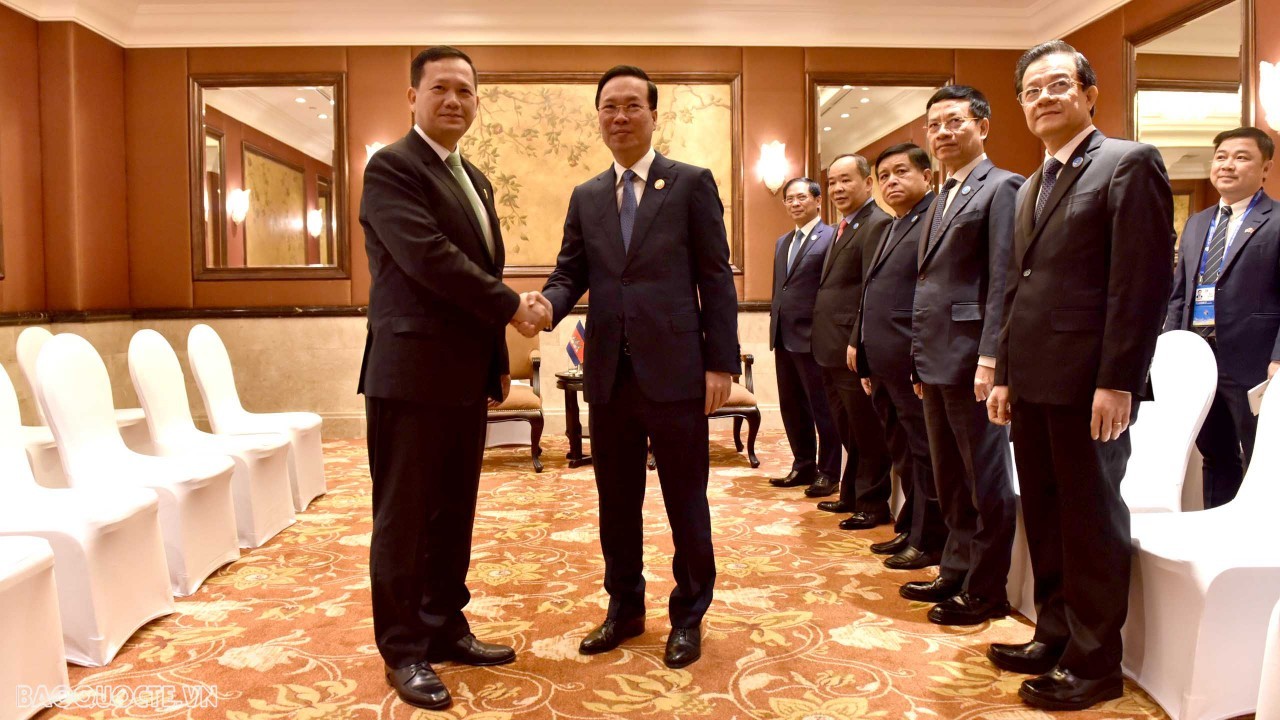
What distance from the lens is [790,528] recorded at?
4.10 meters

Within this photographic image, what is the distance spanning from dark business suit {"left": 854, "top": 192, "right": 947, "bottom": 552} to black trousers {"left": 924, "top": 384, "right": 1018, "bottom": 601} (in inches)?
17.2

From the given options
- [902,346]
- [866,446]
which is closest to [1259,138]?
[902,346]

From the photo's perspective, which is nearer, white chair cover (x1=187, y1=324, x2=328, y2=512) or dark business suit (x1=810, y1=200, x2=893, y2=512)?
dark business suit (x1=810, y1=200, x2=893, y2=512)

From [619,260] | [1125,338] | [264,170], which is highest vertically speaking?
[264,170]

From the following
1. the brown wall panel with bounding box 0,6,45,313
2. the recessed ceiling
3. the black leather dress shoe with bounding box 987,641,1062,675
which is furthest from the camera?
the recessed ceiling

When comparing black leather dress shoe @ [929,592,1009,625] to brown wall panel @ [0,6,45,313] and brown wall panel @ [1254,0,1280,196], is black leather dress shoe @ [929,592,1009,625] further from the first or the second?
brown wall panel @ [0,6,45,313]

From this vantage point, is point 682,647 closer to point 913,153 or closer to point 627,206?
point 627,206

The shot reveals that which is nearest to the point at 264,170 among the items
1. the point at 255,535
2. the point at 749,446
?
the point at 255,535

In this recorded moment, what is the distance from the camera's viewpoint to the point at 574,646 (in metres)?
2.64

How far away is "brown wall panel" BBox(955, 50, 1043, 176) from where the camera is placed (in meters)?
7.34

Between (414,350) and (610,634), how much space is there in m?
1.12

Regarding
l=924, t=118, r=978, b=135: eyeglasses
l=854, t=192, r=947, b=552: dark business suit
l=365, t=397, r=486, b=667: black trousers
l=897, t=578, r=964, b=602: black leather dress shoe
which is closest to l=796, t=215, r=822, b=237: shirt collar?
l=854, t=192, r=947, b=552: dark business suit

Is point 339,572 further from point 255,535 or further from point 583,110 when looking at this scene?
point 583,110

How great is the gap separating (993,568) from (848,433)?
5.31 feet
